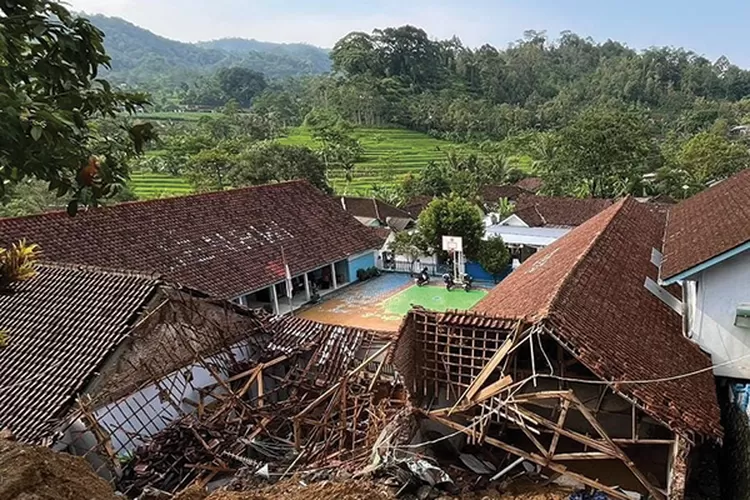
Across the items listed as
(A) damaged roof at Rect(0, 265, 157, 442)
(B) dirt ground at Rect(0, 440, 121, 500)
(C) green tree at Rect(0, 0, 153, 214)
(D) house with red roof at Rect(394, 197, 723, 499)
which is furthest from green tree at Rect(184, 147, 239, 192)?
(C) green tree at Rect(0, 0, 153, 214)

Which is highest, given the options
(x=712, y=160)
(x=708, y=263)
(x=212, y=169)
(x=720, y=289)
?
(x=212, y=169)

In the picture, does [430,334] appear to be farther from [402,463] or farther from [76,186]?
[76,186]

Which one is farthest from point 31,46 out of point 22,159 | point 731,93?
point 731,93

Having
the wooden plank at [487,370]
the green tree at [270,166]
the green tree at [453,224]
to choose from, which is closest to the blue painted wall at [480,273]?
the green tree at [453,224]

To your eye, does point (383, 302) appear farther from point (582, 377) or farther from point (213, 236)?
point (582, 377)

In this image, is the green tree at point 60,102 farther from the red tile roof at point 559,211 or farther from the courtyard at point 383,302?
the red tile roof at point 559,211

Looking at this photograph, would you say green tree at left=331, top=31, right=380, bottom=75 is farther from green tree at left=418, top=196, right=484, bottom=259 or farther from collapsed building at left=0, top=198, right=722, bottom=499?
collapsed building at left=0, top=198, right=722, bottom=499

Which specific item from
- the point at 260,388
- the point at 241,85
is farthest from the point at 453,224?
the point at 241,85

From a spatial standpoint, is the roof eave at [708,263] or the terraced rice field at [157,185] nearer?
the roof eave at [708,263]
